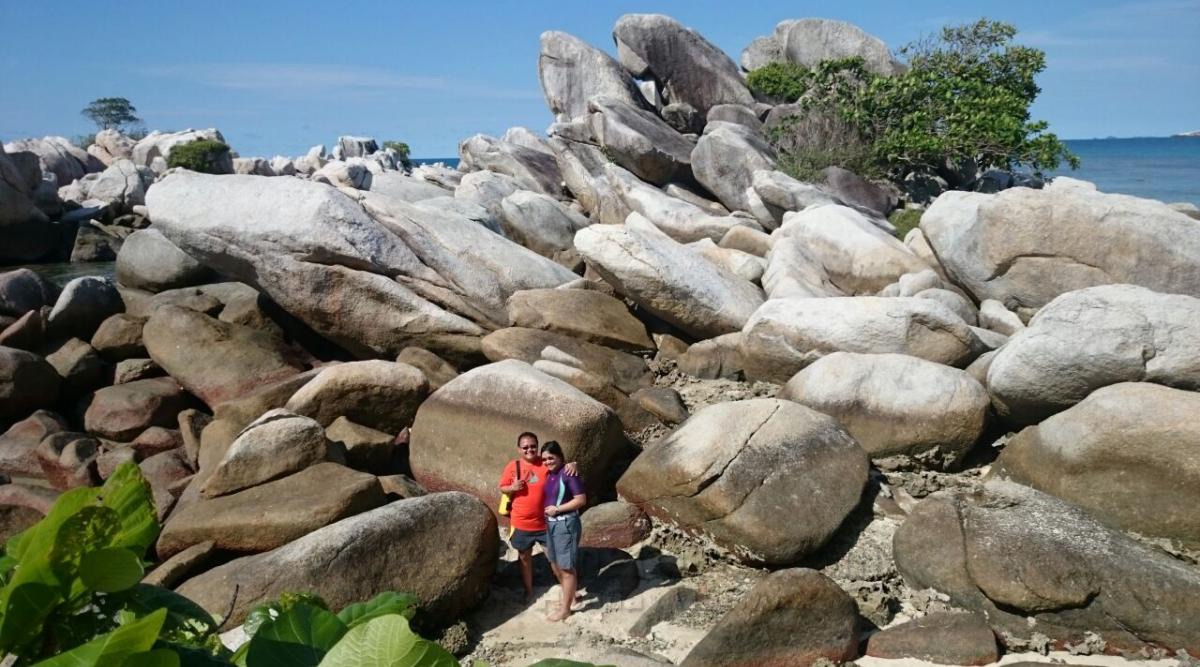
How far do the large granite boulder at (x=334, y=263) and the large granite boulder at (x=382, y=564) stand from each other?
5042mm

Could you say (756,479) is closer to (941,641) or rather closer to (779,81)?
(941,641)

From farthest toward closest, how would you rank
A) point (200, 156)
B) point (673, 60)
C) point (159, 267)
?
1. point (200, 156)
2. point (673, 60)
3. point (159, 267)

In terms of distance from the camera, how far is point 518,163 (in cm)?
2875

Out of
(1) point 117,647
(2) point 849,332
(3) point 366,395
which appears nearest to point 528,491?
(3) point 366,395

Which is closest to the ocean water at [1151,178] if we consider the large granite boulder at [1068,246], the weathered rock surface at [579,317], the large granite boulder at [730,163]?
the large granite boulder at [730,163]

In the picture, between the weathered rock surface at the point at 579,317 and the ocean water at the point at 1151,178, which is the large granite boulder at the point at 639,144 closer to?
the weathered rock surface at the point at 579,317

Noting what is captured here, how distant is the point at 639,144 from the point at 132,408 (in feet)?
55.3

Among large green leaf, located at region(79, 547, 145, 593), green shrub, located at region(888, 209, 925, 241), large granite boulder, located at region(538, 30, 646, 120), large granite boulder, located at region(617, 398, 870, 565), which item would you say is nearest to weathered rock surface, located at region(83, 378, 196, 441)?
large granite boulder, located at region(617, 398, 870, 565)

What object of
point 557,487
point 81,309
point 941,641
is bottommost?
point 941,641

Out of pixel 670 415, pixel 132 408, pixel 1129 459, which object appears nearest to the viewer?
pixel 1129 459

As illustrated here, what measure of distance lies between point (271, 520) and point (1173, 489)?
6.96 metres

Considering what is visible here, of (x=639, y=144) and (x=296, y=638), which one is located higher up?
(x=639, y=144)

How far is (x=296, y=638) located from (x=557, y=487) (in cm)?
586

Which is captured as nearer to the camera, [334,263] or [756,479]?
[756,479]
